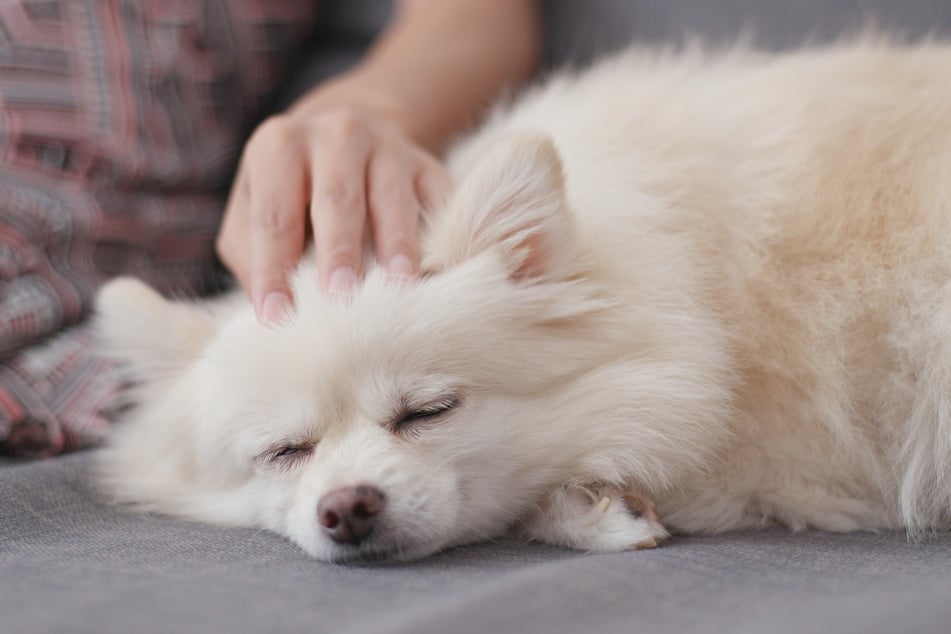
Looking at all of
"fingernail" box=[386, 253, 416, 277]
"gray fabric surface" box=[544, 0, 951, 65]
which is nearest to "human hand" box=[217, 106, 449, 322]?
"fingernail" box=[386, 253, 416, 277]

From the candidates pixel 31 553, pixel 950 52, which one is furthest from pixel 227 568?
pixel 950 52

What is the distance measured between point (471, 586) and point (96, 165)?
1.58 meters

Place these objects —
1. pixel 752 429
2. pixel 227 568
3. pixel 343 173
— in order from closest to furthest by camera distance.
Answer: pixel 227 568, pixel 752 429, pixel 343 173

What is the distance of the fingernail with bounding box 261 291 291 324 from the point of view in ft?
4.88

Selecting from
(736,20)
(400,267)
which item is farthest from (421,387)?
(736,20)

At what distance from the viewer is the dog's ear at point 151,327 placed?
1724 mm

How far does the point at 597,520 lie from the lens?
4.49 ft

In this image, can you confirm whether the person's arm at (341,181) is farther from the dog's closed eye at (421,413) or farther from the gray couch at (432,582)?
the gray couch at (432,582)

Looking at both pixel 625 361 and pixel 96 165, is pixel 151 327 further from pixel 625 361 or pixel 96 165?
pixel 625 361

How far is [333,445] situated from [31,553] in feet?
1.52

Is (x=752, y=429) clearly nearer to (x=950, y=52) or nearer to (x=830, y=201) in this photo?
(x=830, y=201)

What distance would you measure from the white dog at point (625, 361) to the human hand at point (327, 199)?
51 millimetres

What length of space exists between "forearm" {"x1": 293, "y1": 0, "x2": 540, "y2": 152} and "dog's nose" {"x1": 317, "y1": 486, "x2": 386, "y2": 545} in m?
0.97

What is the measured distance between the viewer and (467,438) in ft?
4.63
